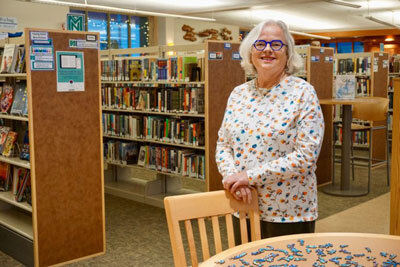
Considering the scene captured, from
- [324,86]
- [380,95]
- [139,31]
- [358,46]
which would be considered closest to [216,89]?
[324,86]

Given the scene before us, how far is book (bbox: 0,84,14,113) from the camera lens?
162 inches

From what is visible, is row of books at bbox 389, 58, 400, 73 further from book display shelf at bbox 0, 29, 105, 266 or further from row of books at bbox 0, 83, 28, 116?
row of books at bbox 0, 83, 28, 116

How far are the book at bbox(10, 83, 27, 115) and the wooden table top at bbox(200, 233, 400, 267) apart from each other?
9.15 feet

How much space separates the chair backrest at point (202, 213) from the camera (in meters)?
1.76

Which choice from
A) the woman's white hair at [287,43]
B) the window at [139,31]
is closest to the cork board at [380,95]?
the woman's white hair at [287,43]

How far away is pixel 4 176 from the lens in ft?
14.4

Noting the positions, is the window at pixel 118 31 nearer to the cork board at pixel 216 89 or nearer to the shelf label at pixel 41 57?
the cork board at pixel 216 89

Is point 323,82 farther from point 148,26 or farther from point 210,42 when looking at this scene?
point 148,26

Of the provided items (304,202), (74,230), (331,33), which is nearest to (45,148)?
(74,230)

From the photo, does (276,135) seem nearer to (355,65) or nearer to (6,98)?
(6,98)

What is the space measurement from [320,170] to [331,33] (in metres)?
14.5

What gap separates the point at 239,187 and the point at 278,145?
272 millimetres

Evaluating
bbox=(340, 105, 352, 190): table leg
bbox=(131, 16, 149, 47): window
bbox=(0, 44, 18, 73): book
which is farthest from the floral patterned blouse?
bbox=(131, 16, 149, 47): window

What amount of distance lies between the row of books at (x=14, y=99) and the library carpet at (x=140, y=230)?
123 centimetres
